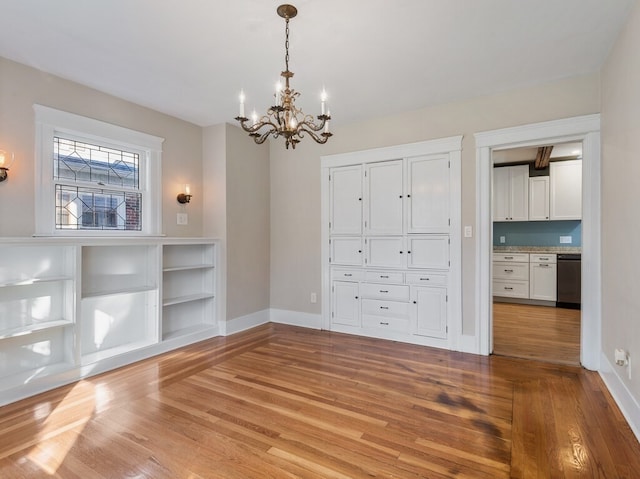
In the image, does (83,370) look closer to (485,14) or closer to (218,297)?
(218,297)

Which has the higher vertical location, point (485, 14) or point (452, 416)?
point (485, 14)

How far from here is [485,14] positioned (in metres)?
2.29

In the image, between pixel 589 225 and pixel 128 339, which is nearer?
pixel 589 225

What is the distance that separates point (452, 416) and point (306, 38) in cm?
286

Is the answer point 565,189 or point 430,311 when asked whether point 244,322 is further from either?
point 565,189

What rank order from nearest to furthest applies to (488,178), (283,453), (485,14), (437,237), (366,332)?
(283,453), (485,14), (488,178), (437,237), (366,332)

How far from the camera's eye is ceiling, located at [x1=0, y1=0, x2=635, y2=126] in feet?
7.37

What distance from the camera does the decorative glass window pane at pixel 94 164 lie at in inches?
128

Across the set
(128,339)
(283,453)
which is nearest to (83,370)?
(128,339)

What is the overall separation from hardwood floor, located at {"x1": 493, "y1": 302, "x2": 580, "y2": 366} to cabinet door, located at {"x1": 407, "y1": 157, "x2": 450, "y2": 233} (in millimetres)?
1518

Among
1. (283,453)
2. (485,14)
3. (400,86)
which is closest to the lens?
(283,453)

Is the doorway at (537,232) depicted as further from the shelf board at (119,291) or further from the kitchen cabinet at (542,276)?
the shelf board at (119,291)

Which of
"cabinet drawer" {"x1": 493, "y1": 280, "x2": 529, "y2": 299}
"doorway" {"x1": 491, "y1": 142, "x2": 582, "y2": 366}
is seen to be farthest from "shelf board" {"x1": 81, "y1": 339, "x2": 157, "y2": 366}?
"cabinet drawer" {"x1": 493, "y1": 280, "x2": 529, "y2": 299}

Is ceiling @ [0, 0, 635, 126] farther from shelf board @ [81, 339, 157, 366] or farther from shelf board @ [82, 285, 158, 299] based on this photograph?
shelf board @ [81, 339, 157, 366]
